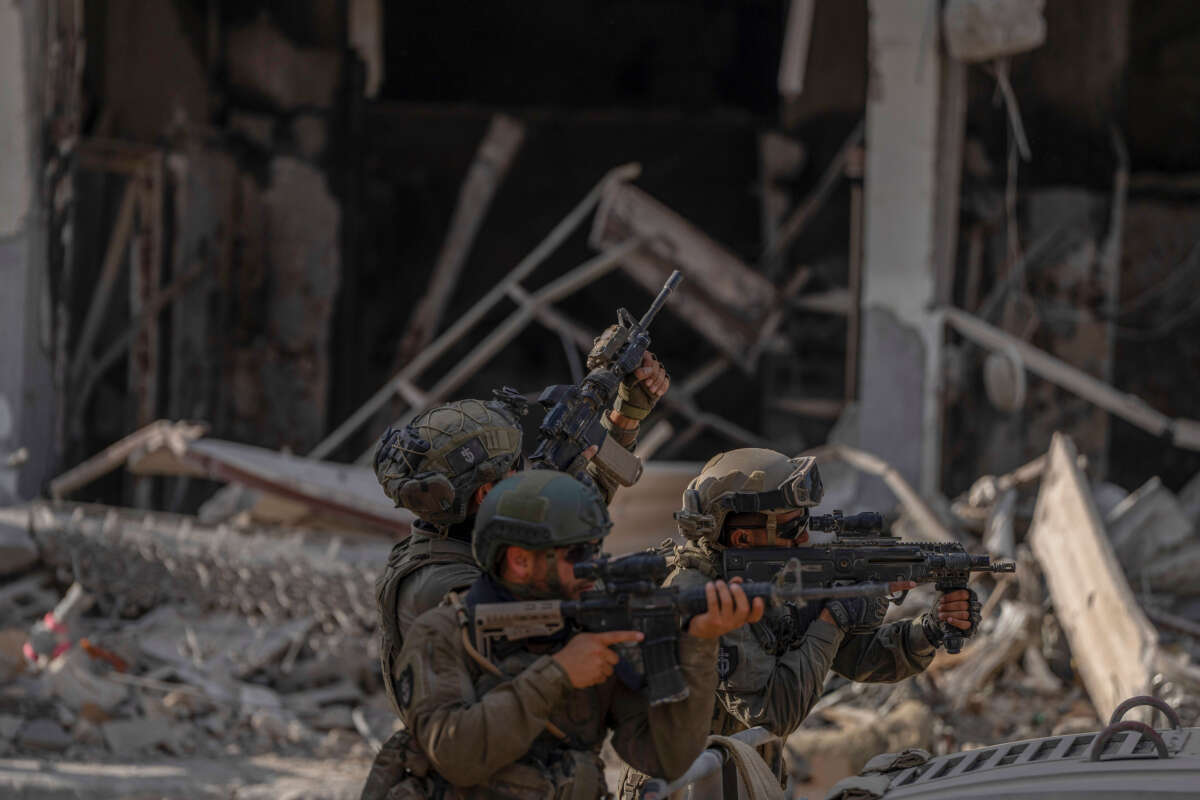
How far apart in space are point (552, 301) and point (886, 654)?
19.4 feet

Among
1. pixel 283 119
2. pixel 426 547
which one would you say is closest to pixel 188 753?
pixel 426 547

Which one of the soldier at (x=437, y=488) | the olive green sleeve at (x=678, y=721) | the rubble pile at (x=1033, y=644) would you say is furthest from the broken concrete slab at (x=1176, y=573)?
the olive green sleeve at (x=678, y=721)

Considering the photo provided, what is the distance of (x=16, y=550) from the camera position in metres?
6.78

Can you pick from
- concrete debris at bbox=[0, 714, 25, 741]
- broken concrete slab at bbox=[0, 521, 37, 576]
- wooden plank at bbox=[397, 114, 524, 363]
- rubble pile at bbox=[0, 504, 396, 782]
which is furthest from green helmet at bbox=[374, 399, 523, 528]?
wooden plank at bbox=[397, 114, 524, 363]

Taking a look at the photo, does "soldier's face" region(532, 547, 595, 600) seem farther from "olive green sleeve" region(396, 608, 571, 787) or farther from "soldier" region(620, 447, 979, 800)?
"soldier" region(620, 447, 979, 800)

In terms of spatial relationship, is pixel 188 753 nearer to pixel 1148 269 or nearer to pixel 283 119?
pixel 283 119

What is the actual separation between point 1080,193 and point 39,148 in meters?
5.88

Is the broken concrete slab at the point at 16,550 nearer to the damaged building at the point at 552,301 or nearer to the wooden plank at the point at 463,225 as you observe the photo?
the damaged building at the point at 552,301

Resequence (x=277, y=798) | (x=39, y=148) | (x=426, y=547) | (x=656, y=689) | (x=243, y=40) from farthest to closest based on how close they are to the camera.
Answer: (x=243, y=40)
(x=39, y=148)
(x=277, y=798)
(x=426, y=547)
(x=656, y=689)

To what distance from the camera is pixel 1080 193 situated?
26.8ft

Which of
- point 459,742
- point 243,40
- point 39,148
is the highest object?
point 243,40

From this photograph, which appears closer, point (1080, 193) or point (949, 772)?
point (949, 772)

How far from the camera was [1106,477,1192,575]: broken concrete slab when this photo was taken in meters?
5.82

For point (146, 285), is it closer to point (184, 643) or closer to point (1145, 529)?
point (184, 643)
